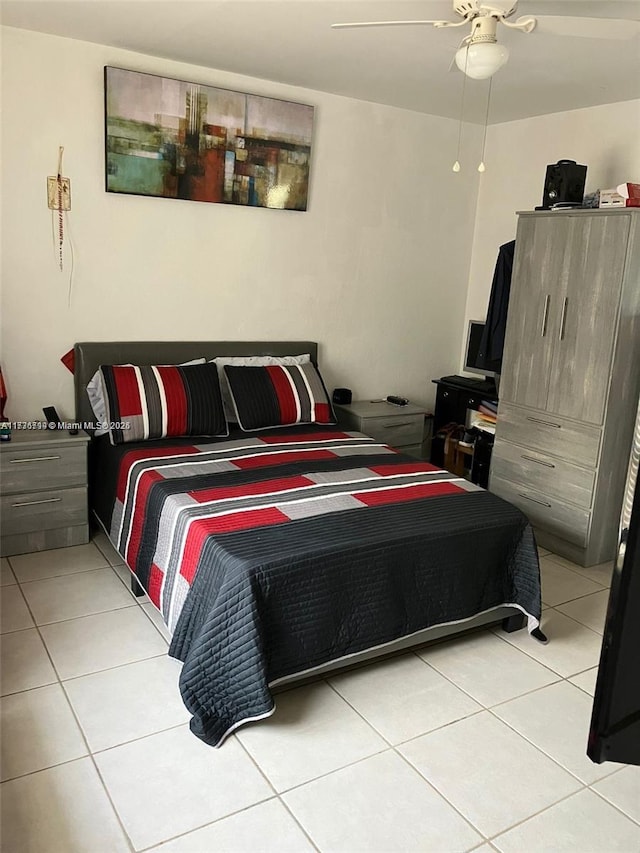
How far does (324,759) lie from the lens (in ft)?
7.06

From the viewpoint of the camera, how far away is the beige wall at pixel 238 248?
3461mm

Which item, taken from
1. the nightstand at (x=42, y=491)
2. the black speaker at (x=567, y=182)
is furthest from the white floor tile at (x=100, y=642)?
the black speaker at (x=567, y=182)

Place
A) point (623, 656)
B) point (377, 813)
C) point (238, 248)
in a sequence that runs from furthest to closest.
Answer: point (238, 248) → point (377, 813) → point (623, 656)

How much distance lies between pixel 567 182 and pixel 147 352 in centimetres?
243

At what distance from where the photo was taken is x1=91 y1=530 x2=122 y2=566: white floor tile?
3432 mm

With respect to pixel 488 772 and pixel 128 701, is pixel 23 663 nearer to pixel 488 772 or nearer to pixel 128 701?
pixel 128 701

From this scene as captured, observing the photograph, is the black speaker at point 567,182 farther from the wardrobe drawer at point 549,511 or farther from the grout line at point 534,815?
the grout line at point 534,815

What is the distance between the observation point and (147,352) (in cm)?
389

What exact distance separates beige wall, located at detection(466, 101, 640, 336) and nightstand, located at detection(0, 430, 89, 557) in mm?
2987

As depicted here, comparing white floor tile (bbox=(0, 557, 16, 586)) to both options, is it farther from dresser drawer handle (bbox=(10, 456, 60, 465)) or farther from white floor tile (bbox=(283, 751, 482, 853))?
white floor tile (bbox=(283, 751, 482, 853))

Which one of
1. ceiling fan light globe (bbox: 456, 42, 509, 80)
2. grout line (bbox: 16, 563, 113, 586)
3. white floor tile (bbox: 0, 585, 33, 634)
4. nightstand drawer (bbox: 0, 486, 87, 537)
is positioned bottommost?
white floor tile (bbox: 0, 585, 33, 634)

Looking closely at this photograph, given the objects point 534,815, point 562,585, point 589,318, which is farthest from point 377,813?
point 589,318

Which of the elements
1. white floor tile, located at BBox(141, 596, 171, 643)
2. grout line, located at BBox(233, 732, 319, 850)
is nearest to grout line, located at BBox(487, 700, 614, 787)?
grout line, located at BBox(233, 732, 319, 850)

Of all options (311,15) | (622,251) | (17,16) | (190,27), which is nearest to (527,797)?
(622,251)
